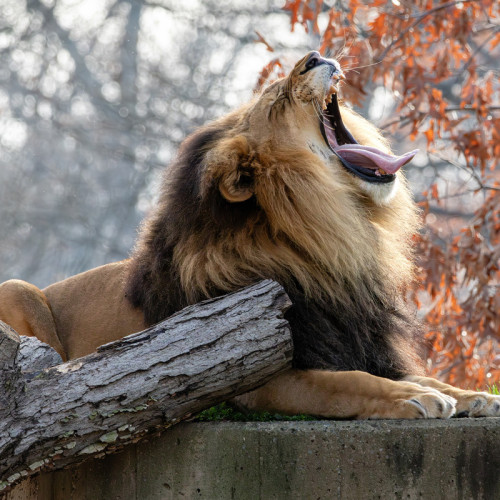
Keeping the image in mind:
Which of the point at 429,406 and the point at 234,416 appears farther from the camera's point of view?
the point at 234,416

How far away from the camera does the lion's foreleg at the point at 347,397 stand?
9.20ft

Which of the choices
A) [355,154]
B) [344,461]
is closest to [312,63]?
[355,154]

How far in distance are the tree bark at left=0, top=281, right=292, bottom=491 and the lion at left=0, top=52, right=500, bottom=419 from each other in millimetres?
205

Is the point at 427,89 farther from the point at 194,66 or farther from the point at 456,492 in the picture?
the point at 194,66

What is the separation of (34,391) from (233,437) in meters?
0.66

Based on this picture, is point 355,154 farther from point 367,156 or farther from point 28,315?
point 28,315

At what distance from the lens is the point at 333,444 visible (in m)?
2.75

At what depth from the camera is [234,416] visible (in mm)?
3094

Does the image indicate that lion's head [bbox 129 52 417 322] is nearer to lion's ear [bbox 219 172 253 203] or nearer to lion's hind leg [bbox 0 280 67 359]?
lion's ear [bbox 219 172 253 203]

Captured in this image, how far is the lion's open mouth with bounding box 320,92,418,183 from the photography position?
345 centimetres

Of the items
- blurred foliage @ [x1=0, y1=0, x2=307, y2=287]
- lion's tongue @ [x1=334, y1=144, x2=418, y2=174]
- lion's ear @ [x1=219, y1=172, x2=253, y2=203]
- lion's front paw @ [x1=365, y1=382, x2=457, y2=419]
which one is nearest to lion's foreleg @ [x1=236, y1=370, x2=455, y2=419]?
lion's front paw @ [x1=365, y1=382, x2=457, y2=419]

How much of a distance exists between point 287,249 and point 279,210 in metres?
0.15

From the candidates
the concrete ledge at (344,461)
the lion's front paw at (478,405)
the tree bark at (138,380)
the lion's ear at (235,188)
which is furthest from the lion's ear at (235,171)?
the lion's front paw at (478,405)

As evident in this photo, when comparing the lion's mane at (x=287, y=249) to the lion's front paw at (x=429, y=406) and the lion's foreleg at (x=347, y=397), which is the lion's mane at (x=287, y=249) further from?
the lion's front paw at (x=429, y=406)
